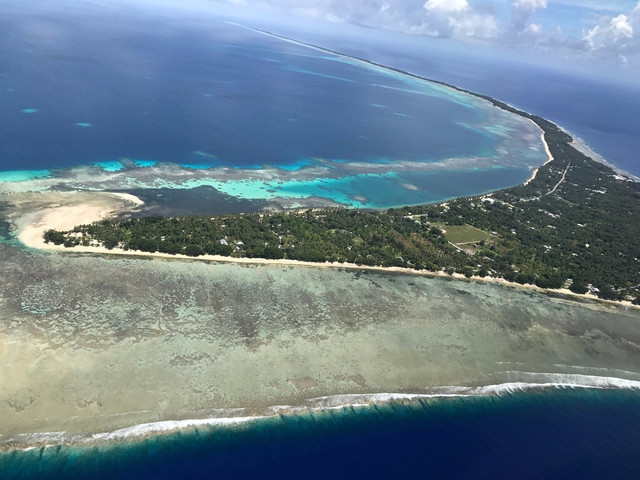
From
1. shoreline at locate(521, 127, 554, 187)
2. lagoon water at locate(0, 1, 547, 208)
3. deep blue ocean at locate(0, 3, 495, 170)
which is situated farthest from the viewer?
shoreline at locate(521, 127, 554, 187)

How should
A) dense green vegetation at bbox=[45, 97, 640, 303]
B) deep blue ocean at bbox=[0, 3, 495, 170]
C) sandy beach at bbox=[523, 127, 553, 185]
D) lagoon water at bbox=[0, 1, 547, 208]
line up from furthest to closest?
sandy beach at bbox=[523, 127, 553, 185], deep blue ocean at bbox=[0, 3, 495, 170], lagoon water at bbox=[0, 1, 547, 208], dense green vegetation at bbox=[45, 97, 640, 303]

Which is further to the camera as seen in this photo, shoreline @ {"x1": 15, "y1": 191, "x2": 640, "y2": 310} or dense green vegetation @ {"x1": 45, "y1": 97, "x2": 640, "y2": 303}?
dense green vegetation @ {"x1": 45, "y1": 97, "x2": 640, "y2": 303}

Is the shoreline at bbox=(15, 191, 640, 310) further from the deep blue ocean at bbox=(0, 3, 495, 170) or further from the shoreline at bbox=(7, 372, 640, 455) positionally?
the deep blue ocean at bbox=(0, 3, 495, 170)

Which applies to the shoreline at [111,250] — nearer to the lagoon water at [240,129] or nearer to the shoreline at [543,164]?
the lagoon water at [240,129]

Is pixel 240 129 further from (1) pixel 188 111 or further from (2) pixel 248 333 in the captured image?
(2) pixel 248 333

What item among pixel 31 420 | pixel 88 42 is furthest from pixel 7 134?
pixel 88 42

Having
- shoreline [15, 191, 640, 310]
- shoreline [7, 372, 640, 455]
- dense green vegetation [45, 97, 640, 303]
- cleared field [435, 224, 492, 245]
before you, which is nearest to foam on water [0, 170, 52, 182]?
shoreline [15, 191, 640, 310]

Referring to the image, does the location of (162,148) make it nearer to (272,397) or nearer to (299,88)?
(272,397)
